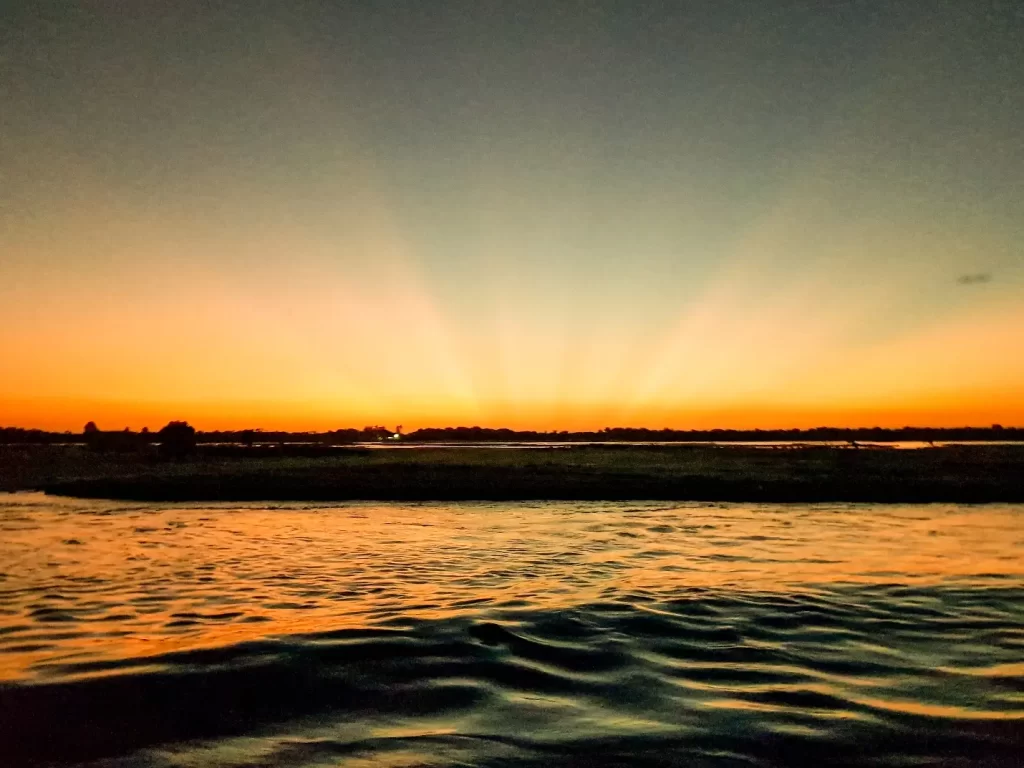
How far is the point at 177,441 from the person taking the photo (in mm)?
79500

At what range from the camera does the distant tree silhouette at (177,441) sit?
77869mm

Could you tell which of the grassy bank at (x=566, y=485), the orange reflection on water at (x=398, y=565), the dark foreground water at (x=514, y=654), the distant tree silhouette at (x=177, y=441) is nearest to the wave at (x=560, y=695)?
the dark foreground water at (x=514, y=654)

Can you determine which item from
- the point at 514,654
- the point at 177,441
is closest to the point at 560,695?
the point at 514,654

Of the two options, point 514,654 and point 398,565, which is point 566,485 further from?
point 514,654

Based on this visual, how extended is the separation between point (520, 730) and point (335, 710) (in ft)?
6.59

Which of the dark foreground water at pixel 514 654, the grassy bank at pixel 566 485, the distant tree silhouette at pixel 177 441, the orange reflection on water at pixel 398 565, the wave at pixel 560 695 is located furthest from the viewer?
the distant tree silhouette at pixel 177 441

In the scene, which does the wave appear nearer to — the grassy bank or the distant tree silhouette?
the grassy bank

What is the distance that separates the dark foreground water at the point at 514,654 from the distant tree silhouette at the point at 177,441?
61337 mm

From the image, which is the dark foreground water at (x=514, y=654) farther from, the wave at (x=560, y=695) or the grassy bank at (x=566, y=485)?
the grassy bank at (x=566, y=485)

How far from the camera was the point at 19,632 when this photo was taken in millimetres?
10867

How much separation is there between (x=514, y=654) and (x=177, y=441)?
7829 centimetres

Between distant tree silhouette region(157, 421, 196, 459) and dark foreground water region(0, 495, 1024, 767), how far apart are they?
61337mm

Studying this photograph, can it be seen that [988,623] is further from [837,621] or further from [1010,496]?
[1010,496]

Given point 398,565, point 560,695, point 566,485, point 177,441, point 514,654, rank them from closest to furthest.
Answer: point 560,695 → point 514,654 → point 398,565 → point 566,485 → point 177,441
